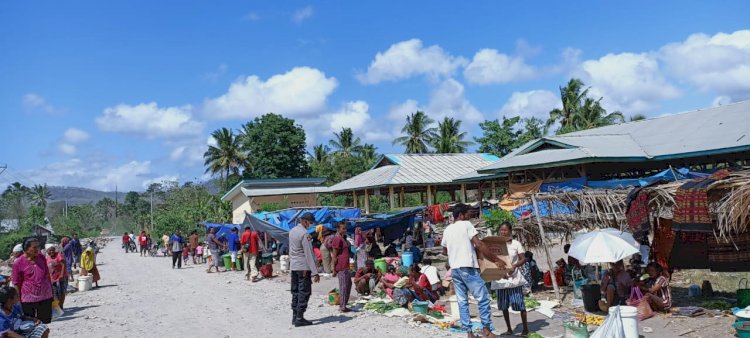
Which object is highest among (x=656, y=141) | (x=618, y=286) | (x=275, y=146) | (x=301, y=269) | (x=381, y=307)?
(x=275, y=146)

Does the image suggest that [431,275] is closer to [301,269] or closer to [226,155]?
[301,269]

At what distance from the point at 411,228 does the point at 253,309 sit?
9.76 metres

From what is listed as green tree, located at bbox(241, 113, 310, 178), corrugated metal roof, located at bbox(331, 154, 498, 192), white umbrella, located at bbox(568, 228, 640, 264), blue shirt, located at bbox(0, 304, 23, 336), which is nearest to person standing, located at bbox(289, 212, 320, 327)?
blue shirt, located at bbox(0, 304, 23, 336)

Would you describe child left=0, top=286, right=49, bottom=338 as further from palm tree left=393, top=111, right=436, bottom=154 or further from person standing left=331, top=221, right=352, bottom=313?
palm tree left=393, top=111, right=436, bottom=154

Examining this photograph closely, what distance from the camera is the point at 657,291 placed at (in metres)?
8.64

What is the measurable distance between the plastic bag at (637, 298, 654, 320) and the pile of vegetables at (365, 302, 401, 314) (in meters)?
3.86

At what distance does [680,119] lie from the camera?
2256 cm

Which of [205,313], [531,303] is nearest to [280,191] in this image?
[205,313]

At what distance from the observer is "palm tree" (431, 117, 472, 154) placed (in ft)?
168

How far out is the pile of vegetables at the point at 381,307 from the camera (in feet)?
32.6

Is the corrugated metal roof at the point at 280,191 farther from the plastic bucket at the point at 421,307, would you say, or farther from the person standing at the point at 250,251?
the plastic bucket at the point at 421,307

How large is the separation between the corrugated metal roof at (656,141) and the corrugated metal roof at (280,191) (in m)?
20.6

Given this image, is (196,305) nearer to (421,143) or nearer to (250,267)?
(250,267)

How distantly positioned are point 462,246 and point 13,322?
16.9ft
